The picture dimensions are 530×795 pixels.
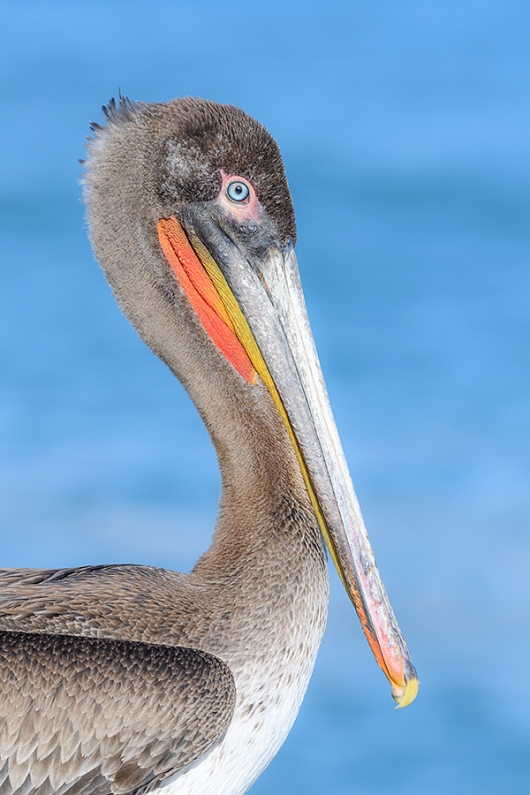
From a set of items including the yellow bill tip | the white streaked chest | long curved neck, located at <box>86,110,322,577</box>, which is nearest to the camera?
the white streaked chest

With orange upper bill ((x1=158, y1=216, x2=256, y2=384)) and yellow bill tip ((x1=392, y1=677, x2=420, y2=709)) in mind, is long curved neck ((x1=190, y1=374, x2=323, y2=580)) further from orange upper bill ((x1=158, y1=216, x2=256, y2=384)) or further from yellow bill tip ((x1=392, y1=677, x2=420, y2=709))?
yellow bill tip ((x1=392, y1=677, x2=420, y2=709))

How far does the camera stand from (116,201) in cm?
414

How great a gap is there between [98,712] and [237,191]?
1.58 meters

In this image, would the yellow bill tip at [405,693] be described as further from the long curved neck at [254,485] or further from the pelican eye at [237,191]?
the pelican eye at [237,191]

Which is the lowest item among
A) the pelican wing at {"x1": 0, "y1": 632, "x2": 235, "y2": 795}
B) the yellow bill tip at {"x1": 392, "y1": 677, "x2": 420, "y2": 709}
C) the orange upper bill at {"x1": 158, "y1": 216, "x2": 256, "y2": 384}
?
the pelican wing at {"x1": 0, "y1": 632, "x2": 235, "y2": 795}

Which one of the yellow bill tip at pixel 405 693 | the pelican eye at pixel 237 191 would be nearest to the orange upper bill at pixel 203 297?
the pelican eye at pixel 237 191

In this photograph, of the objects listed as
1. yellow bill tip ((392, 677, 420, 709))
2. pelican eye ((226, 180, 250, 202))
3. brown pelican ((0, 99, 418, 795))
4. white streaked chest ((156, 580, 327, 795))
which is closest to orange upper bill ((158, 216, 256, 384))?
brown pelican ((0, 99, 418, 795))

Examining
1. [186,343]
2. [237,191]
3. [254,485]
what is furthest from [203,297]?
[254,485]

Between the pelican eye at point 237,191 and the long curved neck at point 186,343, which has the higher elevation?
the pelican eye at point 237,191

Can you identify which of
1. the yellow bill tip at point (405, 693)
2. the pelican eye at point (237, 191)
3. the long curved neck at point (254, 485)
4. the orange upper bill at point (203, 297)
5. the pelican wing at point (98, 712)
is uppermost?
the pelican eye at point (237, 191)

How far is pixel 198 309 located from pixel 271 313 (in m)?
0.25

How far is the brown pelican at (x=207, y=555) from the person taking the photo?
12.0ft

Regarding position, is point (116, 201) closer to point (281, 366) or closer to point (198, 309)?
point (198, 309)

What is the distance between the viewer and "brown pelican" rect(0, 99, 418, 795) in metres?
3.65
